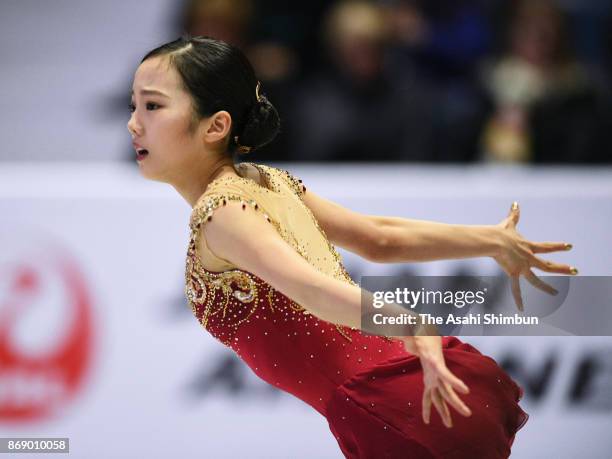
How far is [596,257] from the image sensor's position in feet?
11.6

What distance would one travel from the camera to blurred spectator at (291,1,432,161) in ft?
16.0

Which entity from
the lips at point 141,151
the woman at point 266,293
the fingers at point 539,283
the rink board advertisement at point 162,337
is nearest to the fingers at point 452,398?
the woman at point 266,293

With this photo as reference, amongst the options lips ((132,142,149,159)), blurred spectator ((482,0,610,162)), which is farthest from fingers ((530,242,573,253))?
blurred spectator ((482,0,610,162))

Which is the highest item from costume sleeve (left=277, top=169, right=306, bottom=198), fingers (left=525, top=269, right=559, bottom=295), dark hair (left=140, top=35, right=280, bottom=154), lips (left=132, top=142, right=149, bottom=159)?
dark hair (left=140, top=35, right=280, bottom=154)

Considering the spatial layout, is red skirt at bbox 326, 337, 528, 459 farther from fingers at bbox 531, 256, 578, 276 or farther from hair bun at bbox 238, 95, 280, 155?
hair bun at bbox 238, 95, 280, 155

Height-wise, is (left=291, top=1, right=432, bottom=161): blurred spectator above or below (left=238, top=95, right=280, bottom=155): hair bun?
below

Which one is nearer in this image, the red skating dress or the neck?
the red skating dress

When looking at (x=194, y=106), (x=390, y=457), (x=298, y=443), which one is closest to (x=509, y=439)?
(x=390, y=457)

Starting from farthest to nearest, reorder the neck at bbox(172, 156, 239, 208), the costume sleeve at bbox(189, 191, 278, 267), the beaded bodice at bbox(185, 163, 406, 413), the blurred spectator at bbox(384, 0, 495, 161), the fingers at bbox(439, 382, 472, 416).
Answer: the blurred spectator at bbox(384, 0, 495, 161)
the neck at bbox(172, 156, 239, 208)
the beaded bodice at bbox(185, 163, 406, 413)
the costume sleeve at bbox(189, 191, 278, 267)
the fingers at bbox(439, 382, 472, 416)

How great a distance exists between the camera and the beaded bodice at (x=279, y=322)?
2264mm

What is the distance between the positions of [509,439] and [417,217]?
1.71m

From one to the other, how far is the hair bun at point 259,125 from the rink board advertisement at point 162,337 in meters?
1.41

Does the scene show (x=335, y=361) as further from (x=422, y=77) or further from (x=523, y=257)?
(x=422, y=77)

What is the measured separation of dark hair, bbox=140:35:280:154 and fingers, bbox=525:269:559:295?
77 cm
